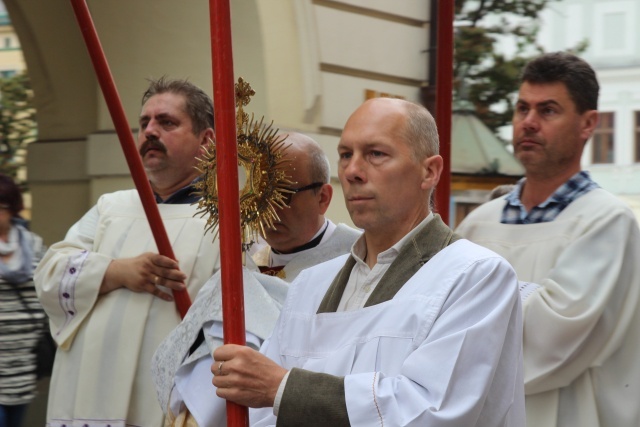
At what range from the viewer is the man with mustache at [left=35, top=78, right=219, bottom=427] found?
11.5ft

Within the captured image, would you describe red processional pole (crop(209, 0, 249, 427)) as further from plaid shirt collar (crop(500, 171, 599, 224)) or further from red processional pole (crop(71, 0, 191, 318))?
plaid shirt collar (crop(500, 171, 599, 224))

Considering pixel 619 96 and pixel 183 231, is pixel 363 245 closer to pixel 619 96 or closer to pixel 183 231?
pixel 183 231

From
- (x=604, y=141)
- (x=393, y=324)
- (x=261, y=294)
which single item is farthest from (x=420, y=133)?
(x=604, y=141)

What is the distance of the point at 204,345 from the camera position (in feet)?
9.19

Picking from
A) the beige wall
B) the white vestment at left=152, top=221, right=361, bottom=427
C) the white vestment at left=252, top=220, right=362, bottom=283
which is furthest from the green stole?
the beige wall

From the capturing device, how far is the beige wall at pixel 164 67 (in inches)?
237

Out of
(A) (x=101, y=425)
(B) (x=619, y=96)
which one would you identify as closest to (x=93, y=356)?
A: (A) (x=101, y=425)

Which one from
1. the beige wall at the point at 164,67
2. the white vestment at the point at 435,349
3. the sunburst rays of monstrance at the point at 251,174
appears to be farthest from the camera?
the beige wall at the point at 164,67

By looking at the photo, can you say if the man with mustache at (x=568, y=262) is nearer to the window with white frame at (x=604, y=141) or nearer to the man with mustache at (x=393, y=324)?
the man with mustache at (x=393, y=324)

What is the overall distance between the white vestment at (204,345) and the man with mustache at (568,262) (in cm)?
71

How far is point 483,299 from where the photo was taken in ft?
7.19

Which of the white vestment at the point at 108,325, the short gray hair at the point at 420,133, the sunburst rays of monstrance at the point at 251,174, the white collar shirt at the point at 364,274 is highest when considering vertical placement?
the short gray hair at the point at 420,133

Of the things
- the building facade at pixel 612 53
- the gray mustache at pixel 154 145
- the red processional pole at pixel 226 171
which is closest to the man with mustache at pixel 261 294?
the gray mustache at pixel 154 145

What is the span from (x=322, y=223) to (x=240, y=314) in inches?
48.7
